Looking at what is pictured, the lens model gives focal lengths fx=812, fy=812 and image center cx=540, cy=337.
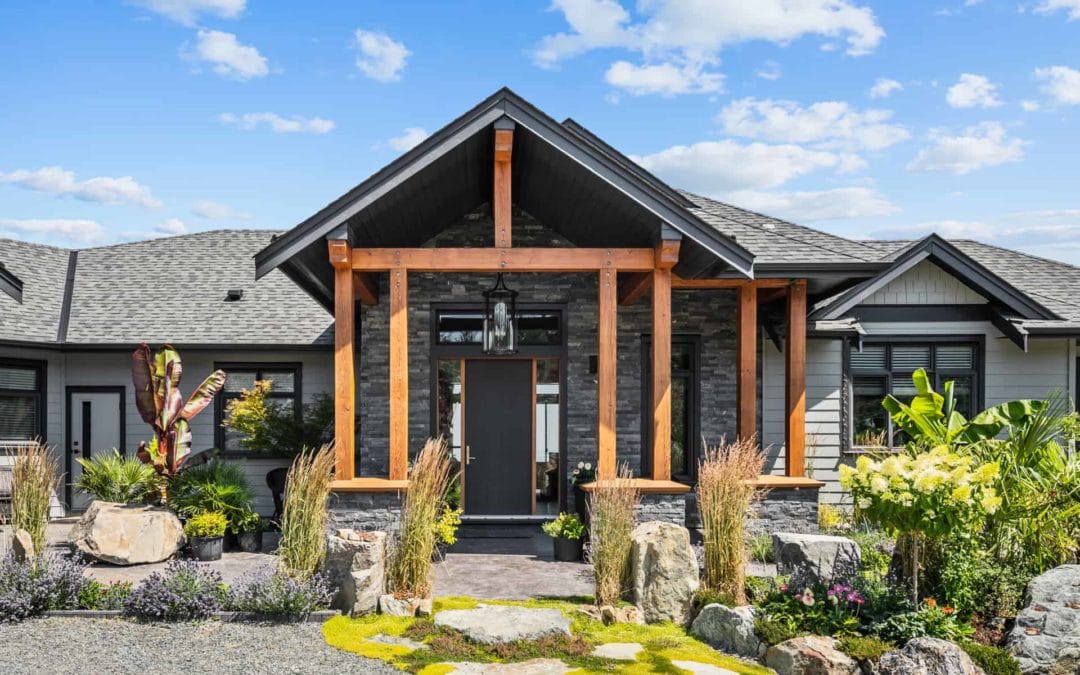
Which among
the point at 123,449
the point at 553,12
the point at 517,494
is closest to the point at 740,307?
the point at 517,494

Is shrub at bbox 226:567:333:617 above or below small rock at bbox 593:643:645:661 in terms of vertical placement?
above

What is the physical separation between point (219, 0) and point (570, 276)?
5.27 m

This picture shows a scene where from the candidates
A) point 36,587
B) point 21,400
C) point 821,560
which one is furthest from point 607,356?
point 21,400

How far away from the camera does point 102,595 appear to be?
6.78 meters

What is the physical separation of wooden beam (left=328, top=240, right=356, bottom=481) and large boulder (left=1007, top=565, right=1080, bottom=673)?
588 cm

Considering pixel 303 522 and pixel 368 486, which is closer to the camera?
pixel 303 522

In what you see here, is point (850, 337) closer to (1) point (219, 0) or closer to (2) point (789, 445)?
(2) point (789, 445)

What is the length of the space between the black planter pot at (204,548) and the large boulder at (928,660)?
260 inches

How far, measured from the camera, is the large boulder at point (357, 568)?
20.9 ft

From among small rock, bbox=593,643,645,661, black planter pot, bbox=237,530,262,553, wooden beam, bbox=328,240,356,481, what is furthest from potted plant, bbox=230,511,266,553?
small rock, bbox=593,643,645,661

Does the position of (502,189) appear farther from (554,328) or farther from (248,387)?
(248,387)

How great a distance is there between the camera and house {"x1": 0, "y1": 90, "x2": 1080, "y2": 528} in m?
8.27

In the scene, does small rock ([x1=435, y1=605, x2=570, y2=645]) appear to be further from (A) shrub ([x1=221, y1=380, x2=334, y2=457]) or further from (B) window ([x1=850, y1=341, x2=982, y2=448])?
(B) window ([x1=850, y1=341, x2=982, y2=448])

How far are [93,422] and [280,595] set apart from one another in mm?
7441
